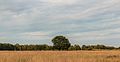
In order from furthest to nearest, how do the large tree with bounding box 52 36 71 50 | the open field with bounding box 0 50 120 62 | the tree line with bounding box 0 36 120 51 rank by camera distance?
the large tree with bounding box 52 36 71 50 → the tree line with bounding box 0 36 120 51 → the open field with bounding box 0 50 120 62

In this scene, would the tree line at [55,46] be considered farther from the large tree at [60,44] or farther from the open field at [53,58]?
the open field at [53,58]

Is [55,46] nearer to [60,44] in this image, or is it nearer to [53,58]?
[60,44]

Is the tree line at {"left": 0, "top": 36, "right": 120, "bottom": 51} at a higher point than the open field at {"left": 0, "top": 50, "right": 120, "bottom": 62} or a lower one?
lower

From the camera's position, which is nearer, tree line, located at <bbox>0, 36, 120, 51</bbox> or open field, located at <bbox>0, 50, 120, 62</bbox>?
open field, located at <bbox>0, 50, 120, 62</bbox>

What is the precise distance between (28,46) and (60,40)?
675cm

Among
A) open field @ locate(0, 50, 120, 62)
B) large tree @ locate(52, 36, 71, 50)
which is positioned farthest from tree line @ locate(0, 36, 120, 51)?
open field @ locate(0, 50, 120, 62)

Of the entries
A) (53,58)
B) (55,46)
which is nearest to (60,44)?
(55,46)

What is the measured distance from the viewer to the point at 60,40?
61.8 m

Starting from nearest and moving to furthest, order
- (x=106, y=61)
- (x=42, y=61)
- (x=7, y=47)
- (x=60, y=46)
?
(x=42, y=61) → (x=106, y=61) → (x=7, y=47) → (x=60, y=46)

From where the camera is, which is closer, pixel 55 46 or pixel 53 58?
pixel 53 58

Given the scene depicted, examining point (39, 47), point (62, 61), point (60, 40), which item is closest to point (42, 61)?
point (62, 61)

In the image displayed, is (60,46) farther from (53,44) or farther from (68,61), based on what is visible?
(68,61)

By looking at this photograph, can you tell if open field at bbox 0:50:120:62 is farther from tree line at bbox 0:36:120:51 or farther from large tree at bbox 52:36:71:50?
large tree at bbox 52:36:71:50

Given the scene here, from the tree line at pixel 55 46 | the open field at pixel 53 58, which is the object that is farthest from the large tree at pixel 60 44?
the open field at pixel 53 58
